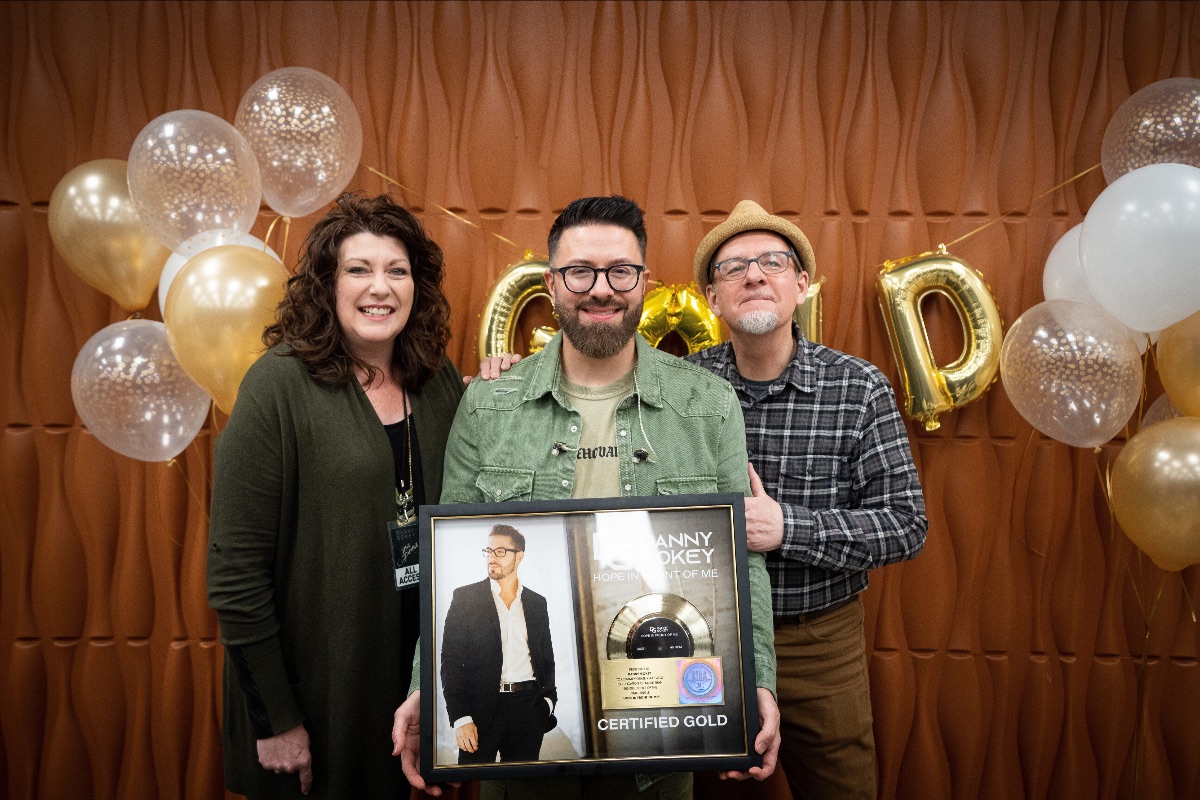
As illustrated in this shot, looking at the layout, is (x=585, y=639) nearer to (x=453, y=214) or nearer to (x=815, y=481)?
(x=815, y=481)

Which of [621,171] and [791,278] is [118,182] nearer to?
[621,171]

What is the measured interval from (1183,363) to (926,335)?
65 cm

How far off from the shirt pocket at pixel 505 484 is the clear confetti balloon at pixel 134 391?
0.88m

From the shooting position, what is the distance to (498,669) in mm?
1299

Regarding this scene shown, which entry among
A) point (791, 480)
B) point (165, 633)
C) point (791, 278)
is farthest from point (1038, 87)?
point (165, 633)

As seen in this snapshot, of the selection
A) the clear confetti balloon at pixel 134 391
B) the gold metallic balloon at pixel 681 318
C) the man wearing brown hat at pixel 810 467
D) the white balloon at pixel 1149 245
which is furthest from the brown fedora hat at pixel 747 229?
the clear confetti balloon at pixel 134 391

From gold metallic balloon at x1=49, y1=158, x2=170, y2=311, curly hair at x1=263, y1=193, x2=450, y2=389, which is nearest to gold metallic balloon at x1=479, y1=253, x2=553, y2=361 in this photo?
curly hair at x1=263, y1=193, x2=450, y2=389

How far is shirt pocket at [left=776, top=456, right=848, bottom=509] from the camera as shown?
1828 mm

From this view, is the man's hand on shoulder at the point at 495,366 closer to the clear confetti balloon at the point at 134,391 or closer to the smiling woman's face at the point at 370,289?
the smiling woman's face at the point at 370,289

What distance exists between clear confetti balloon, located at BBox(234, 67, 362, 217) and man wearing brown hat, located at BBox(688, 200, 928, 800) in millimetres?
1033

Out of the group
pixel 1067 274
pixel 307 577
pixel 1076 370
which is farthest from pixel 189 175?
pixel 1067 274

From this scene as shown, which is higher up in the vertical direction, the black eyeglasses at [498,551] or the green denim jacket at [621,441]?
the green denim jacket at [621,441]

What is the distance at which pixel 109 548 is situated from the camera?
246 centimetres

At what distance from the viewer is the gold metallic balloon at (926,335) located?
2.19m
